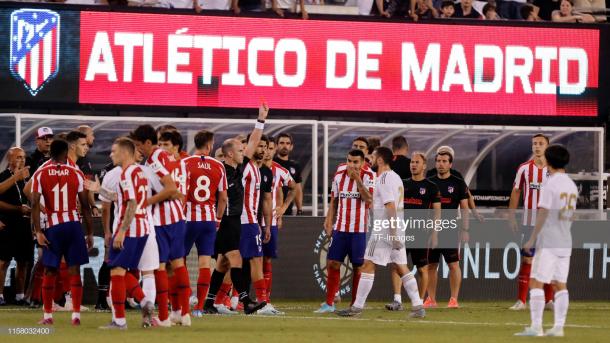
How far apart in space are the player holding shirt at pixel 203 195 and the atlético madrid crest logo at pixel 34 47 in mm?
4660

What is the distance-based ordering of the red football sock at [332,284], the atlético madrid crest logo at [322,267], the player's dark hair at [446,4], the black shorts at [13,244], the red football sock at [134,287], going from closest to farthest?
the red football sock at [134,287]
the red football sock at [332,284]
the black shorts at [13,244]
the atlético madrid crest logo at [322,267]
the player's dark hair at [446,4]

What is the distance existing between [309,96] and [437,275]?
3192mm

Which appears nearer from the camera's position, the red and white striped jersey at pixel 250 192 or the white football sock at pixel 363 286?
the white football sock at pixel 363 286

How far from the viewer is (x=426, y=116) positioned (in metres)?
19.9

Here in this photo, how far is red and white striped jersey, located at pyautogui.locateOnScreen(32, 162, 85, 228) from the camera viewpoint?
13602 millimetres

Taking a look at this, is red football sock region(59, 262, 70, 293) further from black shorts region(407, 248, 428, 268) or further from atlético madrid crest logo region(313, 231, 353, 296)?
black shorts region(407, 248, 428, 268)

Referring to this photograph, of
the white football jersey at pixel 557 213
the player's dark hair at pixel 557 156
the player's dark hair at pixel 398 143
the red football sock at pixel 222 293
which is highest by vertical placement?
the player's dark hair at pixel 398 143

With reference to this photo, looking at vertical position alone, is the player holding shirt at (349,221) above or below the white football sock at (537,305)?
above

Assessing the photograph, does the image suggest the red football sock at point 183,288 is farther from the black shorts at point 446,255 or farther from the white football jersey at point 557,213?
the black shorts at point 446,255

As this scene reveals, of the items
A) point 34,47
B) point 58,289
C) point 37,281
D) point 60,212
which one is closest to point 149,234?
point 60,212

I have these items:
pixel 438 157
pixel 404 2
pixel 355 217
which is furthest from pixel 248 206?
pixel 404 2

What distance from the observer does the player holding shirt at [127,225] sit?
40.0 feet

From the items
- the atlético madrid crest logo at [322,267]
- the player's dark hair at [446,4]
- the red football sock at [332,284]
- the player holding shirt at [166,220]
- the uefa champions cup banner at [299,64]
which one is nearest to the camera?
the player holding shirt at [166,220]

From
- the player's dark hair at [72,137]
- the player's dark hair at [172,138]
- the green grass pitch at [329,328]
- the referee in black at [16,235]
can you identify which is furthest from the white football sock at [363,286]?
the referee in black at [16,235]
